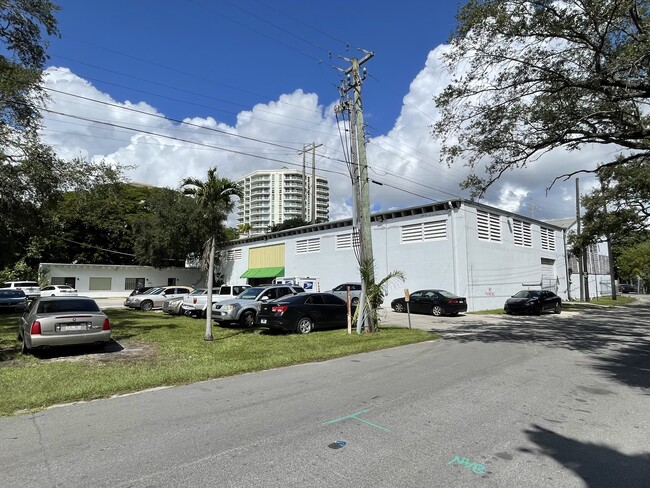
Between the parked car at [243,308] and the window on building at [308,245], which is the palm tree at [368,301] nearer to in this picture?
the parked car at [243,308]

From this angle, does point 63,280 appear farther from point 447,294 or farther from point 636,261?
point 636,261

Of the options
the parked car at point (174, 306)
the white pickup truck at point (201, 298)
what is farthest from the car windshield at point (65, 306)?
the parked car at point (174, 306)

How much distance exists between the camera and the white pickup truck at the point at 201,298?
20812mm

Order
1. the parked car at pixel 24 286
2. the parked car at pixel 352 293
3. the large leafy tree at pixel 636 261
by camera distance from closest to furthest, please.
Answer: the parked car at pixel 352 293 < the parked car at pixel 24 286 < the large leafy tree at pixel 636 261

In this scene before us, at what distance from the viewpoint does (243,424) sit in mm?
5254

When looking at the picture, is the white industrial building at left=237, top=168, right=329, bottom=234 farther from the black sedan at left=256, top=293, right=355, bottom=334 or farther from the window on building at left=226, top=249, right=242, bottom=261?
the black sedan at left=256, top=293, right=355, bottom=334

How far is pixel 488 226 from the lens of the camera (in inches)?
1168

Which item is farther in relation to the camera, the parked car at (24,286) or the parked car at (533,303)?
the parked car at (24,286)

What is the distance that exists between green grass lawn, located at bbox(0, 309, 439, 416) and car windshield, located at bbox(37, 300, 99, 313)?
108cm

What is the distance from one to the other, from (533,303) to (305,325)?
1716 centimetres

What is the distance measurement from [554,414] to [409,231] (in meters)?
24.5

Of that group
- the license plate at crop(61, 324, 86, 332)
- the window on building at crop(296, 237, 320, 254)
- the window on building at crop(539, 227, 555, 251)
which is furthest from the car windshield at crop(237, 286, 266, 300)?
the window on building at crop(539, 227, 555, 251)

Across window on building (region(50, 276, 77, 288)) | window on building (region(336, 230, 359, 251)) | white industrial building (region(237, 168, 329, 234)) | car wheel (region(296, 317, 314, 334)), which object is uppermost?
white industrial building (region(237, 168, 329, 234))

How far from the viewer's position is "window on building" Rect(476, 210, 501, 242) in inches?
1134
